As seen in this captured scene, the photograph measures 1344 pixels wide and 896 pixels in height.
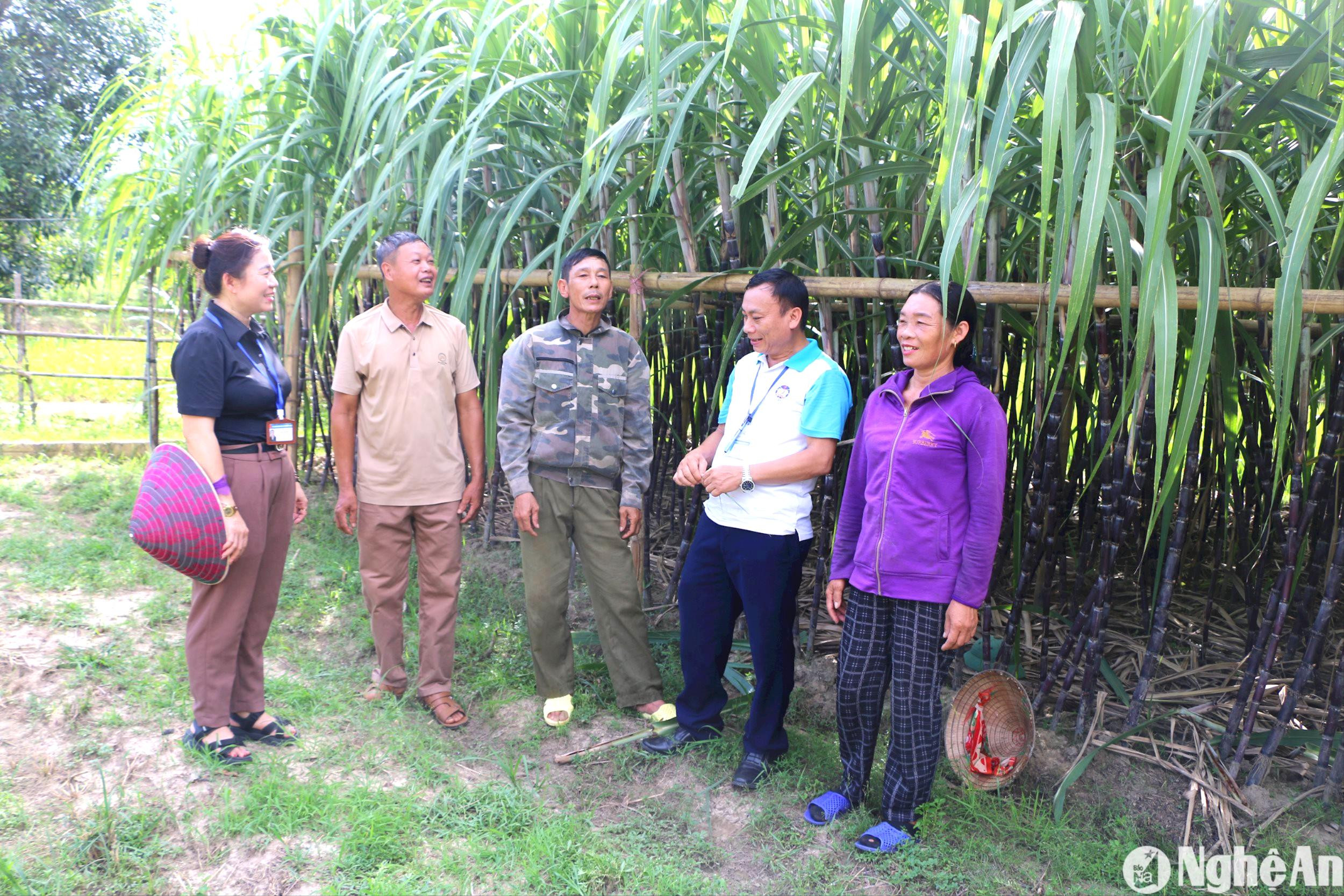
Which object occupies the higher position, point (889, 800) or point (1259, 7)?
point (1259, 7)

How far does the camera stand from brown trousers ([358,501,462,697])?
89.6 inches

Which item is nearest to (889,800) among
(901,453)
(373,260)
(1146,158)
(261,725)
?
(901,453)

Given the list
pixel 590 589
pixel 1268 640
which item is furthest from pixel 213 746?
pixel 1268 640

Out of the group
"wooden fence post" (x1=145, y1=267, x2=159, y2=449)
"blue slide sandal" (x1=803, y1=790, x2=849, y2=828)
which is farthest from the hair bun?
"wooden fence post" (x1=145, y1=267, x2=159, y2=449)

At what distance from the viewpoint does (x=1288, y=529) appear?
5.49 ft

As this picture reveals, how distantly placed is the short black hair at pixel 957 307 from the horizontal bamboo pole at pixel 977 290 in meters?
0.08

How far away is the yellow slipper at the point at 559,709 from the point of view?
224 centimetres

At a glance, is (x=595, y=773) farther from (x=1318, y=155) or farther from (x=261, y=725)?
(x=1318, y=155)

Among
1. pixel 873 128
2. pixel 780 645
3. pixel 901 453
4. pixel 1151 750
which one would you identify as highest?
pixel 873 128

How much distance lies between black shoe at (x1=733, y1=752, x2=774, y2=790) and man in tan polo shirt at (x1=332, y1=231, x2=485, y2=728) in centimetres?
73

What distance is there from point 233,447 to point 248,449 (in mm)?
31

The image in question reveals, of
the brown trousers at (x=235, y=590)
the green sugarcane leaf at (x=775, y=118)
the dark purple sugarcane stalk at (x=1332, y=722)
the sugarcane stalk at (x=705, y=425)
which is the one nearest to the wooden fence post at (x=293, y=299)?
the brown trousers at (x=235, y=590)

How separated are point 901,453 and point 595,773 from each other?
3.31ft

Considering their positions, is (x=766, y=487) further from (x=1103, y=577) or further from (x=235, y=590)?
(x=235, y=590)
